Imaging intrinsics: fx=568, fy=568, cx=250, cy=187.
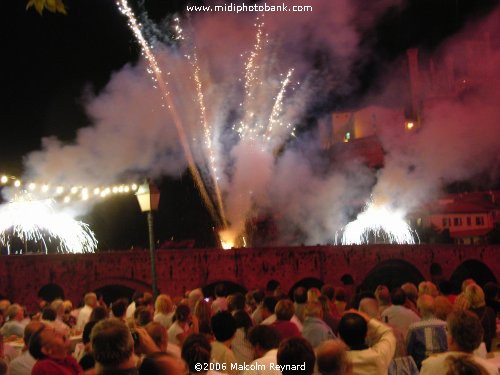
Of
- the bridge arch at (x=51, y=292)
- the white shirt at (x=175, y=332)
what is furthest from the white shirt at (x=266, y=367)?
the bridge arch at (x=51, y=292)

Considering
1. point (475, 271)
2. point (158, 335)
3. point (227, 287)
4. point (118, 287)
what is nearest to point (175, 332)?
point (158, 335)

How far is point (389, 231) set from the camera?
3756 cm

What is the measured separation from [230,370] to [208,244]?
29.7 meters

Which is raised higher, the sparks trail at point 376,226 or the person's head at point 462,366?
the sparks trail at point 376,226

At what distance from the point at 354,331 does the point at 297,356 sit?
85cm

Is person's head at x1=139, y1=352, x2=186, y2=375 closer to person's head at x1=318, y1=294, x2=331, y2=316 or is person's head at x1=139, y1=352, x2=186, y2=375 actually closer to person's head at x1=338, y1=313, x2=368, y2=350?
person's head at x1=338, y1=313, x2=368, y2=350

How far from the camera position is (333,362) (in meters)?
3.77

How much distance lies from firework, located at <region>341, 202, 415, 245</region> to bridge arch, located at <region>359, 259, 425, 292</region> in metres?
5.87

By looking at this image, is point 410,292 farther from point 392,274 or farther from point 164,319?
point 392,274

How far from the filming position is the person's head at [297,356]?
380cm

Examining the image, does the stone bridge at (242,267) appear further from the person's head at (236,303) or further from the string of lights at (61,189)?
the person's head at (236,303)

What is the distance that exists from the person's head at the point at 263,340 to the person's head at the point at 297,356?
0.92 m

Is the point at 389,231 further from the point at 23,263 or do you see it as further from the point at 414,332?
the point at 414,332

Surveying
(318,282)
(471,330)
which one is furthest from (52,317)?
(318,282)
